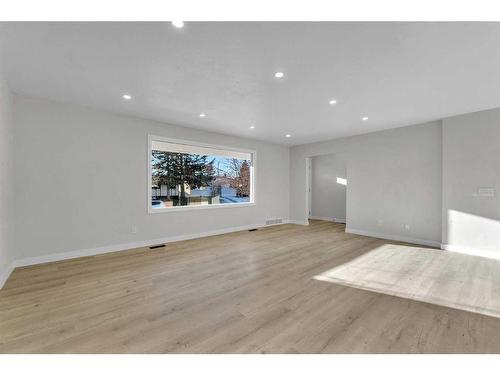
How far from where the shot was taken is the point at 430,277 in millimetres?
2953

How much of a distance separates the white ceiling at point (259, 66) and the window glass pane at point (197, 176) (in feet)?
3.71

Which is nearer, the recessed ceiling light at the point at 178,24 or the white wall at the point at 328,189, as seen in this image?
the recessed ceiling light at the point at 178,24

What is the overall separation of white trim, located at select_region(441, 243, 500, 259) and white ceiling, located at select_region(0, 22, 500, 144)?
2.54 metres

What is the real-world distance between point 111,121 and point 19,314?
3.21 meters

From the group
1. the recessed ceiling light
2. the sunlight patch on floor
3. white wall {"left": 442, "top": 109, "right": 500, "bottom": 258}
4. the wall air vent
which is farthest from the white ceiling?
the wall air vent

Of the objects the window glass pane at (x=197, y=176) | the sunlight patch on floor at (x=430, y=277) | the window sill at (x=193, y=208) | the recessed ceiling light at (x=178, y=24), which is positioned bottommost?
the sunlight patch on floor at (x=430, y=277)

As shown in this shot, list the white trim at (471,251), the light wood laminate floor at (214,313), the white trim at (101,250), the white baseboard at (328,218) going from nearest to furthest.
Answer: the light wood laminate floor at (214,313), the white trim at (101,250), the white trim at (471,251), the white baseboard at (328,218)

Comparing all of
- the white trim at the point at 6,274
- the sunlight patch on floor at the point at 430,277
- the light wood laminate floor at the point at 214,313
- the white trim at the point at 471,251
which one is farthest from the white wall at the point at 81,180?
the white trim at the point at 471,251

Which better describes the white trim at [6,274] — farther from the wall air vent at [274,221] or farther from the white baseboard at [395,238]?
the white baseboard at [395,238]

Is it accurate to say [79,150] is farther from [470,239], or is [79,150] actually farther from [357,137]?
[470,239]

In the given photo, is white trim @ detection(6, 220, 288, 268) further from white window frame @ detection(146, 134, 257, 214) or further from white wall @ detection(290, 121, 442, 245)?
white wall @ detection(290, 121, 442, 245)

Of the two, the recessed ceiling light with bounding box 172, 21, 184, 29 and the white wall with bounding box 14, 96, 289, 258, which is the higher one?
the recessed ceiling light with bounding box 172, 21, 184, 29

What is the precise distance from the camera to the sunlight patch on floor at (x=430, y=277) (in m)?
2.37

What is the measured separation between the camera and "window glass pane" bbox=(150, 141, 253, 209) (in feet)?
15.9
